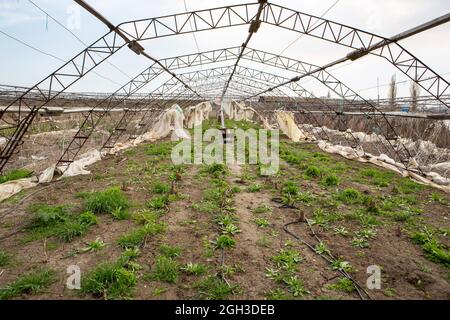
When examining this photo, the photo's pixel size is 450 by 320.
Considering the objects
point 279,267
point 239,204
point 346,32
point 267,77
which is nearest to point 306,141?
point 267,77

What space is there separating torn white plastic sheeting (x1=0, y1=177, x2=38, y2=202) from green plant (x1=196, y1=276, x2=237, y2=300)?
→ 768 centimetres

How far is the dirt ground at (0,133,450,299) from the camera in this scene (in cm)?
498

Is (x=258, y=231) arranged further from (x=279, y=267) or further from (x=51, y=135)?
(x=51, y=135)

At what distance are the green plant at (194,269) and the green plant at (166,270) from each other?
17 cm

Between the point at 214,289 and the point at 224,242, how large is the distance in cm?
154

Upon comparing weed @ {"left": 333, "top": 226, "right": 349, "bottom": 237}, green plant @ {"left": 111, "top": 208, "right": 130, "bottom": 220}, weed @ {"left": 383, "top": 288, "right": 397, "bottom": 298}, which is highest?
green plant @ {"left": 111, "top": 208, "right": 130, "bottom": 220}

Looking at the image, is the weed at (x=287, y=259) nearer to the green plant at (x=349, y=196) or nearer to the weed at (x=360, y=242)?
the weed at (x=360, y=242)

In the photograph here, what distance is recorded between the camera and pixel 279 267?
5.58 m

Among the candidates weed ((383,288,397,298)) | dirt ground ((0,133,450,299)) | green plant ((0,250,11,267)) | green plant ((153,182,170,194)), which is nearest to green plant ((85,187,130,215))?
dirt ground ((0,133,450,299))

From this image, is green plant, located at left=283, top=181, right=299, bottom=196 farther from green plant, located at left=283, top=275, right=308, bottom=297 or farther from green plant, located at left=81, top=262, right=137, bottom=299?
green plant, located at left=81, top=262, right=137, bottom=299

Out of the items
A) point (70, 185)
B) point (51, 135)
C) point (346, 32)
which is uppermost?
point (346, 32)

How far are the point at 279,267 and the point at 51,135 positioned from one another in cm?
2272

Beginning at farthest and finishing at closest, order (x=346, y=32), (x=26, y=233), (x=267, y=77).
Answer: (x=267, y=77), (x=346, y=32), (x=26, y=233)

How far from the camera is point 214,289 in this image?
190 inches
